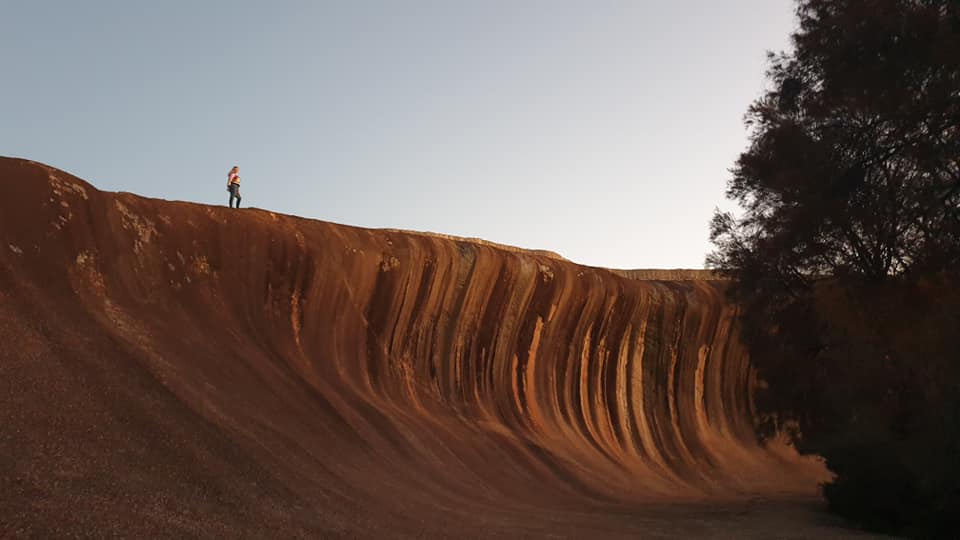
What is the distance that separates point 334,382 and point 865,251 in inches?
474

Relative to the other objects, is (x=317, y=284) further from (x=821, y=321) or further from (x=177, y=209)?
(x=821, y=321)

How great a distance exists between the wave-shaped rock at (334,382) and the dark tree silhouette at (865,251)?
5.13m

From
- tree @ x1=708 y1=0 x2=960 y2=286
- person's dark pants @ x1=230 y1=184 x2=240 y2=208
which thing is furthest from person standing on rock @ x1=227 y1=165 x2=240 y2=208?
tree @ x1=708 y1=0 x2=960 y2=286

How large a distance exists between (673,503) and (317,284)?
10568 mm

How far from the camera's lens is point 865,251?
17547 mm

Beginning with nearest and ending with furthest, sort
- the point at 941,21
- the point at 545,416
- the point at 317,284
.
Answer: the point at 941,21 < the point at 317,284 < the point at 545,416

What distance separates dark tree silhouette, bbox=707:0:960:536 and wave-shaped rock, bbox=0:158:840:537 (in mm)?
5133

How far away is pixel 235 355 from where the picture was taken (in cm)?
1658

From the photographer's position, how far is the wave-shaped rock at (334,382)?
35.6ft

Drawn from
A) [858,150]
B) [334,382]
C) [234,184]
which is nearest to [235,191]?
[234,184]

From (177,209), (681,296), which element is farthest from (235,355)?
(681,296)

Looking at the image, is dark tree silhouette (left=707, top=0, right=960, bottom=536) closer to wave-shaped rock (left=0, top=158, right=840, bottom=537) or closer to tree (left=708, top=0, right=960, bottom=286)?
tree (left=708, top=0, right=960, bottom=286)

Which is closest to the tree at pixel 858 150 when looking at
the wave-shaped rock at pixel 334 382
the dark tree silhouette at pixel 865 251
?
the dark tree silhouette at pixel 865 251

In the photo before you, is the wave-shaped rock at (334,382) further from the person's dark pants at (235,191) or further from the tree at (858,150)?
the tree at (858,150)
